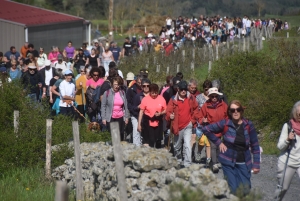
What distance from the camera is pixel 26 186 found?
1279cm

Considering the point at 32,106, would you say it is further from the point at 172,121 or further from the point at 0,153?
the point at 172,121

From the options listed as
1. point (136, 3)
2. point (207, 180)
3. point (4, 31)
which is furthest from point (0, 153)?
point (136, 3)

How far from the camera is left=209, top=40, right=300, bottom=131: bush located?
59.7ft

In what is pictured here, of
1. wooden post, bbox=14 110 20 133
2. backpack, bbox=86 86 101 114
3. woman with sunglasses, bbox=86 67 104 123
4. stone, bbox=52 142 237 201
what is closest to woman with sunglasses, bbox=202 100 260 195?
stone, bbox=52 142 237 201

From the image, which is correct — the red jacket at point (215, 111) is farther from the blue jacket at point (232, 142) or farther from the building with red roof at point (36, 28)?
the building with red roof at point (36, 28)

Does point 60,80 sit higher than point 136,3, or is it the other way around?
point 136,3

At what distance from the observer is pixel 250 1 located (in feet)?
299

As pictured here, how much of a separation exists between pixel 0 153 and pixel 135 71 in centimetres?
1626

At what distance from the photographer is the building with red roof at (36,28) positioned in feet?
155

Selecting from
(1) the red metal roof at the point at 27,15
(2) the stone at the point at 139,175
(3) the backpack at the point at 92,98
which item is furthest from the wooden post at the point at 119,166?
(1) the red metal roof at the point at 27,15

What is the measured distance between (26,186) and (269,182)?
14.5ft

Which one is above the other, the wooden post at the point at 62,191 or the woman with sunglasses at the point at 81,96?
the woman with sunglasses at the point at 81,96

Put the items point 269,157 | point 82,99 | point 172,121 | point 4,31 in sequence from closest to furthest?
point 172,121 → point 269,157 → point 82,99 → point 4,31

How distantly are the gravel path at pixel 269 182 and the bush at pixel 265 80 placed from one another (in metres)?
2.87
